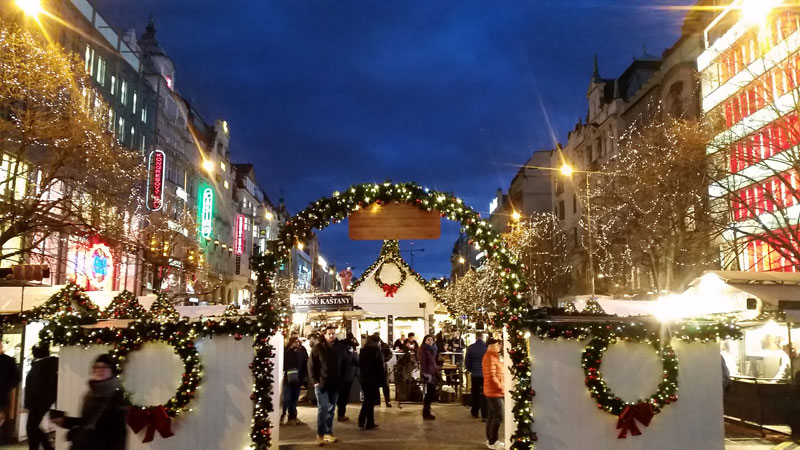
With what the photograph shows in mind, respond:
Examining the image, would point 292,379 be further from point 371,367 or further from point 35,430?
point 35,430

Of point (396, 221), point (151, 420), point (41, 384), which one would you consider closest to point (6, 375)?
point (41, 384)

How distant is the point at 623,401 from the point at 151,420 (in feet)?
21.8

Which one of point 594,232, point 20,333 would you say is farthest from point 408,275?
point 20,333

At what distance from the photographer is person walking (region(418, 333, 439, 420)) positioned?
13844mm

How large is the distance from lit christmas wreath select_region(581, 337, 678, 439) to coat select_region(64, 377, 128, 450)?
19.7ft

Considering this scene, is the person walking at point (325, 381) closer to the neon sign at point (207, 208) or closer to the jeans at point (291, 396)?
the jeans at point (291, 396)

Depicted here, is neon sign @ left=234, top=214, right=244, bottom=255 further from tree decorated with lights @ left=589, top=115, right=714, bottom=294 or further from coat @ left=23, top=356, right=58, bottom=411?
coat @ left=23, top=356, right=58, bottom=411

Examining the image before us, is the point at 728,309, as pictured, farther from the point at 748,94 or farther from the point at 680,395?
the point at 748,94

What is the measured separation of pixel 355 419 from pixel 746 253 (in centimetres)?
2354

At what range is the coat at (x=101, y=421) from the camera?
608cm

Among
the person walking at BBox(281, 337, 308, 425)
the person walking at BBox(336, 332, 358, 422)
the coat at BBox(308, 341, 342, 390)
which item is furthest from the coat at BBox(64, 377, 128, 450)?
the person walking at BBox(281, 337, 308, 425)

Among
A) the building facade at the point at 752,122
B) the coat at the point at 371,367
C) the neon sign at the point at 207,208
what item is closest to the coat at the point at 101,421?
the coat at the point at 371,367

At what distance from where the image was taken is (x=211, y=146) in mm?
59281

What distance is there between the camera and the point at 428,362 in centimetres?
1524
